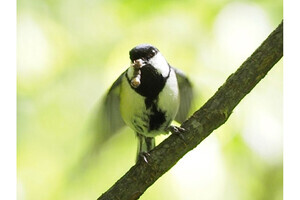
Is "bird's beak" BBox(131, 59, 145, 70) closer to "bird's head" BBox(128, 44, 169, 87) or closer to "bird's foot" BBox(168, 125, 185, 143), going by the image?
"bird's head" BBox(128, 44, 169, 87)

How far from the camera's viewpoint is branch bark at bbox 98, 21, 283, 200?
40.2 inches

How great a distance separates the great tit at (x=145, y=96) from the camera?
3.61 ft

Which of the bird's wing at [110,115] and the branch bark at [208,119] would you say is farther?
the bird's wing at [110,115]

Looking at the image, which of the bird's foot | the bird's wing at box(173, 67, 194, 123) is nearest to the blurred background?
the bird's wing at box(173, 67, 194, 123)

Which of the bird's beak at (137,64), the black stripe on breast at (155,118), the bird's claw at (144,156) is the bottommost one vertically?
the bird's claw at (144,156)

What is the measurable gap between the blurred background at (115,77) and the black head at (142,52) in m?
0.02

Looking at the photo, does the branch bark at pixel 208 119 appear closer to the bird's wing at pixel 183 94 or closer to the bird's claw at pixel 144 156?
the bird's claw at pixel 144 156

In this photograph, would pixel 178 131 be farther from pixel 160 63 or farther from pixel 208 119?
pixel 160 63

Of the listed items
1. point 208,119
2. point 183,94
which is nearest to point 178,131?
point 208,119

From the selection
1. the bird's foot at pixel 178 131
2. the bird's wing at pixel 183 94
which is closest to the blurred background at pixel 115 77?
the bird's wing at pixel 183 94

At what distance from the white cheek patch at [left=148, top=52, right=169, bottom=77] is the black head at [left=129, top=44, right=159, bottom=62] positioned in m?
0.01

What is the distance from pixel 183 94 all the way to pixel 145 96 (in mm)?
114

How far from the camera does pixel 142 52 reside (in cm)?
109

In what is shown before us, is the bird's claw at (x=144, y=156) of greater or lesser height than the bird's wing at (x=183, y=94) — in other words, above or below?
below
